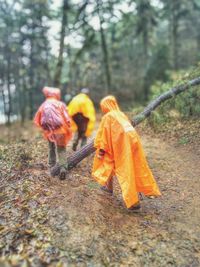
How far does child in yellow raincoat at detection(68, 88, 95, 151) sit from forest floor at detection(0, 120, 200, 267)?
2480 mm

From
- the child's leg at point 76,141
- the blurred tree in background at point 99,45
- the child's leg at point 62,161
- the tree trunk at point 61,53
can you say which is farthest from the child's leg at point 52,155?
the blurred tree in background at point 99,45

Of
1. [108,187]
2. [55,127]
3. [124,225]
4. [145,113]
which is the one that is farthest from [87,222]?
[145,113]

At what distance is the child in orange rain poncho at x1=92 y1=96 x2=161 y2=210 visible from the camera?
704cm

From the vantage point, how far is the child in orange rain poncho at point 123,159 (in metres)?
7.04

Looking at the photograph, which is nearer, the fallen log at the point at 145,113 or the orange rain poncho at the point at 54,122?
the orange rain poncho at the point at 54,122

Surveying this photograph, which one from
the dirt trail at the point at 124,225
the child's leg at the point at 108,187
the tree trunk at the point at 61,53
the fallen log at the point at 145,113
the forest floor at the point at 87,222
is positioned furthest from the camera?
the tree trunk at the point at 61,53

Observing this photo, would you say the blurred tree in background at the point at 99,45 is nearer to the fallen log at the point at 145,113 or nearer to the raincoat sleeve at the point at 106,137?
the fallen log at the point at 145,113

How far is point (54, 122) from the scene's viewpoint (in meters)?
8.20

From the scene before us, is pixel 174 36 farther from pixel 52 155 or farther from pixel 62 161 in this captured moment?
pixel 62 161

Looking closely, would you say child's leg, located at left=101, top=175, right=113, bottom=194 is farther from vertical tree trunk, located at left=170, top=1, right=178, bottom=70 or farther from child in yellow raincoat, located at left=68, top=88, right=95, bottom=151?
vertical tree trunk, located at left=170, top=1, right=178, bottom=70

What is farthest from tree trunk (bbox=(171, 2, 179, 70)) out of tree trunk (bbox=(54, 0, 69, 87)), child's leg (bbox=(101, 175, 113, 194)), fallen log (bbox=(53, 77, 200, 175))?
child's leg (bbox=(101, 175, 113, 194))

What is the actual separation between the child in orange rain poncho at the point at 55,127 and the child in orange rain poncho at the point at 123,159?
1.15 meters

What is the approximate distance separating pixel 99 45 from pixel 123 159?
79.7ft

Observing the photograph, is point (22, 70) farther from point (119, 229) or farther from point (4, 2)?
point (119, 229)
